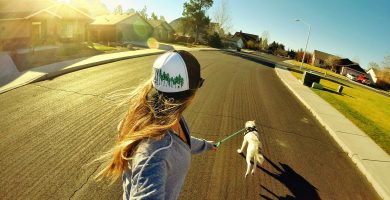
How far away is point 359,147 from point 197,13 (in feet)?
228

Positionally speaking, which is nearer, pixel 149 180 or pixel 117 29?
pixel 149 180

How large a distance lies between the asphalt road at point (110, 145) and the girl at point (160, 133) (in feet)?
3.36

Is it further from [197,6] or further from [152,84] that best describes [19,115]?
[197,6]

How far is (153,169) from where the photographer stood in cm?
183

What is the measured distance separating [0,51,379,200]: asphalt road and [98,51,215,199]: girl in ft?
3.36

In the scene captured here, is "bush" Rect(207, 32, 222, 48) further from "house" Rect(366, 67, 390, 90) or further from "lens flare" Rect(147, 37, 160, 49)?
"house" Rect(366, 67, 390, 90)

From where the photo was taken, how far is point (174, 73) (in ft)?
6.90

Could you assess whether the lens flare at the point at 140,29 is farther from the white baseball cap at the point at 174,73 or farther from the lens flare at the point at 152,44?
the white baseball cap at the point at 174,73

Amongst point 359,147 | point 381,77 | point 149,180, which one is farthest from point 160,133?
point 381,77

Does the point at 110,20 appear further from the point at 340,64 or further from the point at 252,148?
the point at 340,64

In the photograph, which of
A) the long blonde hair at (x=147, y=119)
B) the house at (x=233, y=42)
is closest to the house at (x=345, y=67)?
the house at (x=233, y=42)

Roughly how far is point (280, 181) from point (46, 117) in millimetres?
6760

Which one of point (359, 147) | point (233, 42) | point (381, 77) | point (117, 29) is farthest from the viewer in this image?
point (233, 42)

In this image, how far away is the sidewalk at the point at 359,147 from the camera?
8.14m
